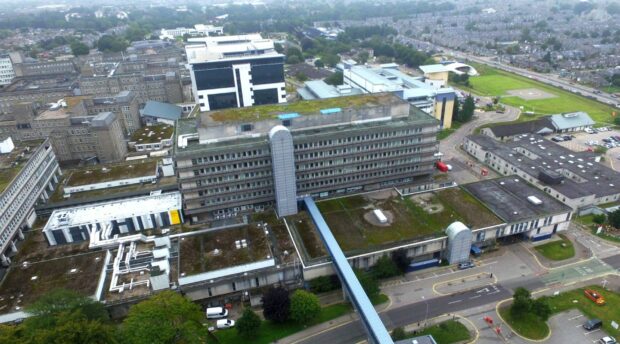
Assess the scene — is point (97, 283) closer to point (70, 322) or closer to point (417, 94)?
point (70, 322)

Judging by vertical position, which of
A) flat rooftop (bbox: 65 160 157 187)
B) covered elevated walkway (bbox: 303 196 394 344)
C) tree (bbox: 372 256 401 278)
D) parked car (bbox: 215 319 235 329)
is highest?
flat rooftop (bbox: 65 160 157 187)

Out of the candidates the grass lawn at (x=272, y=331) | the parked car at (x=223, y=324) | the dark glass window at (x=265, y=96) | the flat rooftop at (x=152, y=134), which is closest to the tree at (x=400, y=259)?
the grass lawn at (x=272, y=331)

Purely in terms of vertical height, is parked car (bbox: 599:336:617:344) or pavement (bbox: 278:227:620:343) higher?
parked car (bbox: 599:336:617:344)

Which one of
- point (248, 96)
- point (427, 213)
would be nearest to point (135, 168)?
point (248, 96)

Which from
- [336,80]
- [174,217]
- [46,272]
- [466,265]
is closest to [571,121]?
[466,265]

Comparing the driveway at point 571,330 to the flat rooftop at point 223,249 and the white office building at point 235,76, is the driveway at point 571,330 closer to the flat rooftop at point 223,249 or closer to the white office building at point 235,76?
the flat rooftop at point 223,249

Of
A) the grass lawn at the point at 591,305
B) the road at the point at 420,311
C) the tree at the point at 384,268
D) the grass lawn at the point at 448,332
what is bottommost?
the road at the point at 420,311

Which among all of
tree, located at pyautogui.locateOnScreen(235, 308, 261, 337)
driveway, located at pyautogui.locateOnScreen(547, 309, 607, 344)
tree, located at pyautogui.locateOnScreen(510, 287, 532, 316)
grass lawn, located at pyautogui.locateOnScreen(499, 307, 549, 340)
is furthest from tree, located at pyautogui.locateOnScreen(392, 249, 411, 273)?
tree, located at pyautogui.locateOnScreen(235, 308, 261, 337)

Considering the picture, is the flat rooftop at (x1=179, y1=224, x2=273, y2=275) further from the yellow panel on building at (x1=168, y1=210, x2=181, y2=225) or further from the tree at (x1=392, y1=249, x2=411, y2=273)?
the tree at (x1=392, y1=249, x2=411, y2=273)
